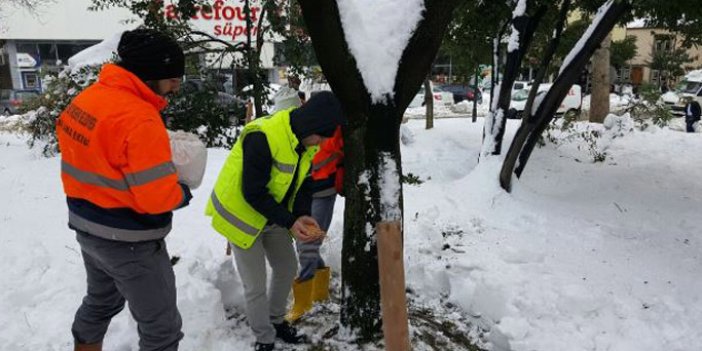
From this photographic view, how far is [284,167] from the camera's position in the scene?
2707 millimetres

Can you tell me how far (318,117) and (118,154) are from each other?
1011 mm

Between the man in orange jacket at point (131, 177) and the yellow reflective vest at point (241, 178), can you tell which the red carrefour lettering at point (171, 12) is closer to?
the yellow reflective vest at point (241, 178)

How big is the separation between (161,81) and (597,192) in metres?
5.98

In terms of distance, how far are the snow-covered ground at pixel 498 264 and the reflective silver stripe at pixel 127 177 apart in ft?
3.82

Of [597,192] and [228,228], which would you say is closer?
[228,228]

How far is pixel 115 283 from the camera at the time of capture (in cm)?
222

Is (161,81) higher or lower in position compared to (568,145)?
higher

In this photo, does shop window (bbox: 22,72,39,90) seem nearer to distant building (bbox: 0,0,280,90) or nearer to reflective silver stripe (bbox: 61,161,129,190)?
distant building (bbox: 0,0,280,90)

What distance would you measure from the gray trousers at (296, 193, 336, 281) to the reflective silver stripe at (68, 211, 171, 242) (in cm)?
121

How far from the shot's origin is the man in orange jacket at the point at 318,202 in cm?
343

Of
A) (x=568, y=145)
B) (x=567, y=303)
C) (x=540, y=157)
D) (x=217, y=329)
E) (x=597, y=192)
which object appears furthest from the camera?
(x=568, y=145)

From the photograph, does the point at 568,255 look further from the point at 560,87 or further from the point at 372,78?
the point at 372,78

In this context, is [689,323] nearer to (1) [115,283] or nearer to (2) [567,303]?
(2) [567,303]

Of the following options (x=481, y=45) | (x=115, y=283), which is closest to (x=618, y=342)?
(x=115, y=283)
